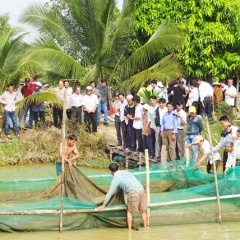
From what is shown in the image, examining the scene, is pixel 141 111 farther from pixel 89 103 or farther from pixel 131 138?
pixel 89 103

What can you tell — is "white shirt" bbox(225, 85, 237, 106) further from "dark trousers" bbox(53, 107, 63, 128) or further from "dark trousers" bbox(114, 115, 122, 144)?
"dark trousers" bbox(53, 107, 63, 128)

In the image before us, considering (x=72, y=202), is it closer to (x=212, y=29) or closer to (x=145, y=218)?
(x=145, y=218)

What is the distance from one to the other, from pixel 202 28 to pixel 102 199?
41.7ft

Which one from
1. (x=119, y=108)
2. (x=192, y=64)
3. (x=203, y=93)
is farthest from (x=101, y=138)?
(x=192, y=64)

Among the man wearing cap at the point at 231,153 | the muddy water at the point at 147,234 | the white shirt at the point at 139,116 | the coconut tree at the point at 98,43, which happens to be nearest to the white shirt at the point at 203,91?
the coconut tree at the point at 98,43

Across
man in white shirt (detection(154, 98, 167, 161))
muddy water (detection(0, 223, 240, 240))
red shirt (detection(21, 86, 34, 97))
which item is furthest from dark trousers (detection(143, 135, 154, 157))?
muddy water (detection(0, 223, 240, 240))

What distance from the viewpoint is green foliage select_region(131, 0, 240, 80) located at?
82.9ft

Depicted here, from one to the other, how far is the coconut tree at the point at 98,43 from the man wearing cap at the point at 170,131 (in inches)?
245

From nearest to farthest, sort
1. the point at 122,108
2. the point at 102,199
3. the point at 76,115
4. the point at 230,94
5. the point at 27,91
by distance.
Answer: the point at 102,199 < the point at 122,108 < the point at 76,115 < the point at 27,91 < the point at 230,94

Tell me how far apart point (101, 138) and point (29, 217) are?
8808mm

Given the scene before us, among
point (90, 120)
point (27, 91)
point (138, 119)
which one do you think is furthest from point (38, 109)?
point (138, 119)

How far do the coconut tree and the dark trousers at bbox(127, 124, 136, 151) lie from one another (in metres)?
4.09

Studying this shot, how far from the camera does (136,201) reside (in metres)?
12.8

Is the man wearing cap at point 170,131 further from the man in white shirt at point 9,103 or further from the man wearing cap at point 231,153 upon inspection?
the man in white shirt at point 9,103
